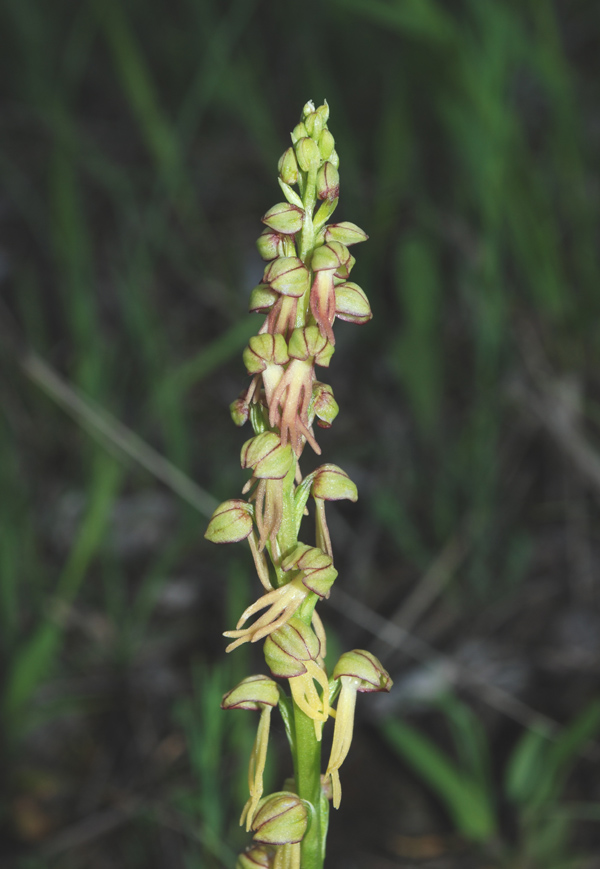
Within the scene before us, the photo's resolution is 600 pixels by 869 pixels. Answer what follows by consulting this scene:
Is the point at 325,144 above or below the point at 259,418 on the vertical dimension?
above

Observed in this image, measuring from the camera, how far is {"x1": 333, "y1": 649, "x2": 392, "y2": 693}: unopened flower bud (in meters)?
0.93

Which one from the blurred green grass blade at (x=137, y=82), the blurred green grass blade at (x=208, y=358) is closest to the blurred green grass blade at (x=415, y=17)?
the blurred green grass blade at (x=208, y=358)

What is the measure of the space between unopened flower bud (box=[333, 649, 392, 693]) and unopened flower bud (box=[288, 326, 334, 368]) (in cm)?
37

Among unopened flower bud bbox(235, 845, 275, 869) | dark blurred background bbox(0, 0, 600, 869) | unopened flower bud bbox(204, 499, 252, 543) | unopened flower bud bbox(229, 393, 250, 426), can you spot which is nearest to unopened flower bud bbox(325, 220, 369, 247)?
unopened flower bud bbox(229, 393, 250, 426)

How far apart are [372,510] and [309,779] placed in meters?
2.16

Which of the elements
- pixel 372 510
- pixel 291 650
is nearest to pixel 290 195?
pixel 291 650

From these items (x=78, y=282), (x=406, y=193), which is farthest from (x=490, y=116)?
(x=78, y=282)

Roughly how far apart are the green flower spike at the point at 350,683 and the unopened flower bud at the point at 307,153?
58 centimetres

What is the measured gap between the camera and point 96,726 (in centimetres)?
248

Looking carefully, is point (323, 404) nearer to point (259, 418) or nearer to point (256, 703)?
point (259, 418)

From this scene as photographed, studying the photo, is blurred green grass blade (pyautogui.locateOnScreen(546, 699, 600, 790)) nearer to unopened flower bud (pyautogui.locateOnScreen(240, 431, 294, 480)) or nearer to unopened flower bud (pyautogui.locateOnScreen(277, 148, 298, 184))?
unopened flower bud (pyautogui.locateOnScreen(240, 431, 294, 480))

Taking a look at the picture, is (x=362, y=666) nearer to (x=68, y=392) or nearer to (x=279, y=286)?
(x=279, y=286)

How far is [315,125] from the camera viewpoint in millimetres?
850

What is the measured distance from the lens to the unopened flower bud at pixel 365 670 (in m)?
0.93
